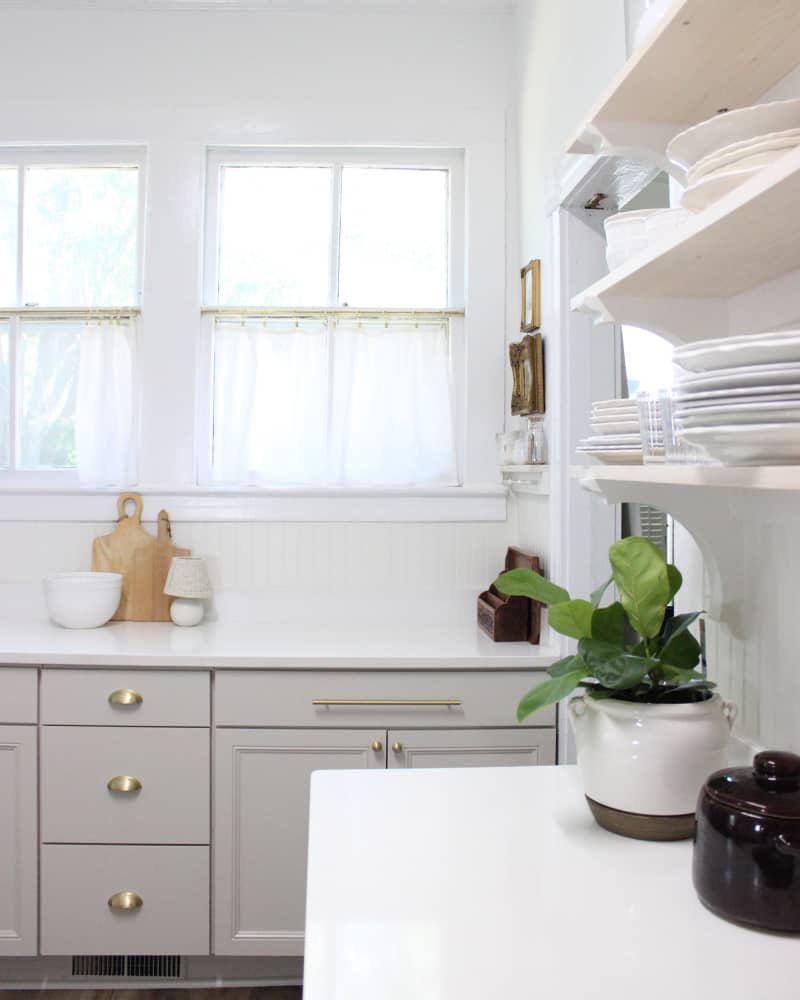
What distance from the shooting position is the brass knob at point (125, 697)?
2318 mm

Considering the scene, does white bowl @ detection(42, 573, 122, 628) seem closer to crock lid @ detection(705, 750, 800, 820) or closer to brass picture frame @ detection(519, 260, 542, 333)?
brass picture frame @ detection(519, 260, 542, 333)

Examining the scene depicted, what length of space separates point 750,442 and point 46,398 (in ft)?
8.77

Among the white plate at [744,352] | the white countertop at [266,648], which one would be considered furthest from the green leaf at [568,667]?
the white countertop at [266,648]

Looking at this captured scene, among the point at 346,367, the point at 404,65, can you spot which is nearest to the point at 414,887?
the point at 346,367

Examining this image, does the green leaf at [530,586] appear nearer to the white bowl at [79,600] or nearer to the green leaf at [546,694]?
the green leaf at [546,694]

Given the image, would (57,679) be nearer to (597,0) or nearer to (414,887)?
(414,887)

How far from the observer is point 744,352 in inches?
32.0

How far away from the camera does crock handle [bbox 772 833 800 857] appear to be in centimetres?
91

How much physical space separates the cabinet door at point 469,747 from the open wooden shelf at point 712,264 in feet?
4.23

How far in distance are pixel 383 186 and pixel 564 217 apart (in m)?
0.94

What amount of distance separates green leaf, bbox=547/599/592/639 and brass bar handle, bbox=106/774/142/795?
149 centimetres

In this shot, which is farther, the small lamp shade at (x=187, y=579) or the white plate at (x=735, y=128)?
the small lamp shade at (x=187, y=579)

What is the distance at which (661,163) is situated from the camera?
1291 mm

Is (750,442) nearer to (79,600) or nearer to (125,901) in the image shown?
(125,901)
